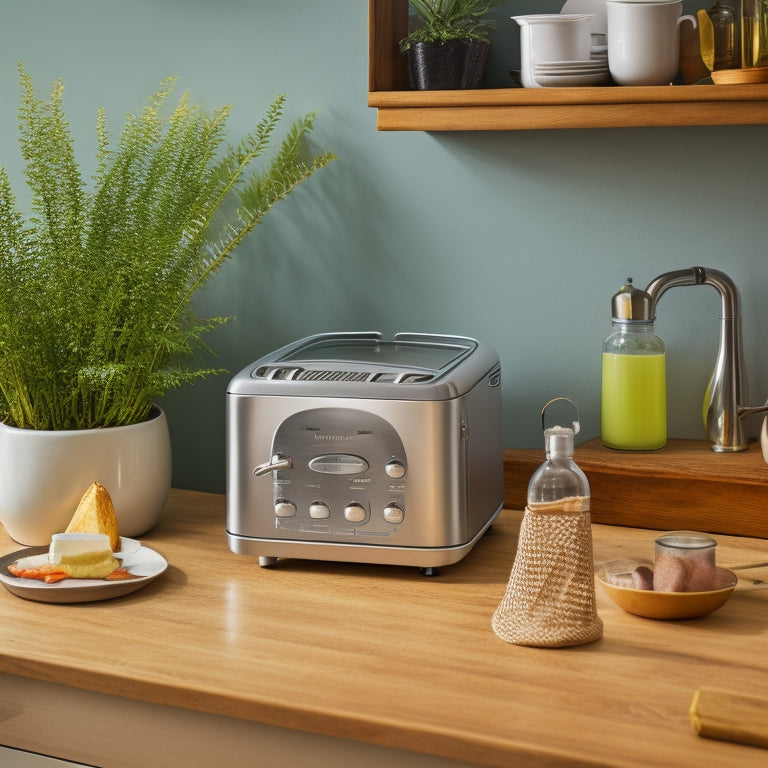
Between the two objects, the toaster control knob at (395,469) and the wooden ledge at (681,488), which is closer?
the toaster control knob at (395,469)

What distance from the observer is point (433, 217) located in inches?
62.6

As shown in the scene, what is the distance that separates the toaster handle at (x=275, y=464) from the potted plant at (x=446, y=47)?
0.54m

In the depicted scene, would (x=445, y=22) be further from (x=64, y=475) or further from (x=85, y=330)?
(x=64, y=475)

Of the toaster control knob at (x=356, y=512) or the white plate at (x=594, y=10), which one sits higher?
the white plate at (x=594, y=10)

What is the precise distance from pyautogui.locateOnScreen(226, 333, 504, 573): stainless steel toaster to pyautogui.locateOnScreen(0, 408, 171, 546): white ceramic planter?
0.61 ft

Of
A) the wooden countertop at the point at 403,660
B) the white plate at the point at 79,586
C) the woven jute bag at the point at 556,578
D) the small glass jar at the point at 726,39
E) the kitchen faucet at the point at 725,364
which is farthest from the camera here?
the kitchen faucet at the point at 725,364

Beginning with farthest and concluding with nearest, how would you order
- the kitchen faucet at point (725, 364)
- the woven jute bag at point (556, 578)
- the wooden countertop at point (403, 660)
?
1. the kitchen faucet at point (725, 364)
2. the woven jute bag at point (556, 578)
3. the wooden countertop at point (403, 660)

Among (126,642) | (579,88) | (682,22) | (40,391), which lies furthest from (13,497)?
(682,22)

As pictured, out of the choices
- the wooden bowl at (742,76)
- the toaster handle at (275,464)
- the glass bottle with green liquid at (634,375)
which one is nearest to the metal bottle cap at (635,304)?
the glass bottle with green liquid at (634,375)

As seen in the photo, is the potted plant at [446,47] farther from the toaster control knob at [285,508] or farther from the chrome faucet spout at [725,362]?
the toaster control knob at [285,508]

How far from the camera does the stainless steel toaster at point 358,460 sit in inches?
48.1

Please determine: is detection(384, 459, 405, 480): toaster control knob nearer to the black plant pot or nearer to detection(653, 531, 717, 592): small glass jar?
detection(653, 531, 717, 592): small glass jar

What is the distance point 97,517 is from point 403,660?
491 millimetres

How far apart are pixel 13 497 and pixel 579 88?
89cm
